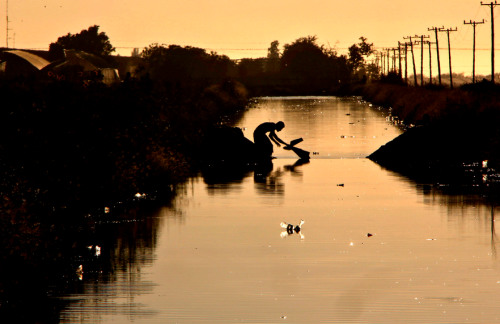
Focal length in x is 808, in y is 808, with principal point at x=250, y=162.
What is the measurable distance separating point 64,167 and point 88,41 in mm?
146412

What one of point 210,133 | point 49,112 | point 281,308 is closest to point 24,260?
point 281,308

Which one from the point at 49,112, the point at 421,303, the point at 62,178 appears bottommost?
the point at 421,303

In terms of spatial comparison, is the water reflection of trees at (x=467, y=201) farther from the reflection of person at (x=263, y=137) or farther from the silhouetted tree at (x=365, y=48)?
the silhouetted tree at (x=365, y=48)

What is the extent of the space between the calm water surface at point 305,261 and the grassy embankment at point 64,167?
675 millimetres

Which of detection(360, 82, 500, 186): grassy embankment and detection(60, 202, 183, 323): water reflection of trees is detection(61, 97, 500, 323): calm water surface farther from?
detection(360, 82, 500, 186): grassy embankment

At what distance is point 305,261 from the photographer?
1154 cm

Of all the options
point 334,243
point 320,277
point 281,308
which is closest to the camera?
point 281,308

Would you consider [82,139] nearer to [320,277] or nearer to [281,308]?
[320,277]

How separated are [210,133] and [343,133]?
1484 cm

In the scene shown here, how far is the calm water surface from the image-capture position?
29.0 ft

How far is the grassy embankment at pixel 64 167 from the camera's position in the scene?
9500 millimetres

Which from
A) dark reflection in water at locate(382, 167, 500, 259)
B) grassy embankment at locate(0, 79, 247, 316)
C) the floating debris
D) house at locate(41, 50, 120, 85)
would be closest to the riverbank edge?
dark reflection in water at locate(382, 167, 500, 259)

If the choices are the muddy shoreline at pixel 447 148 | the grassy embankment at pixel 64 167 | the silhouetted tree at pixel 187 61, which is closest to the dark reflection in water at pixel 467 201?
the muddy shoreline at pixel 447 148

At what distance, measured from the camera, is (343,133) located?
42969mm
